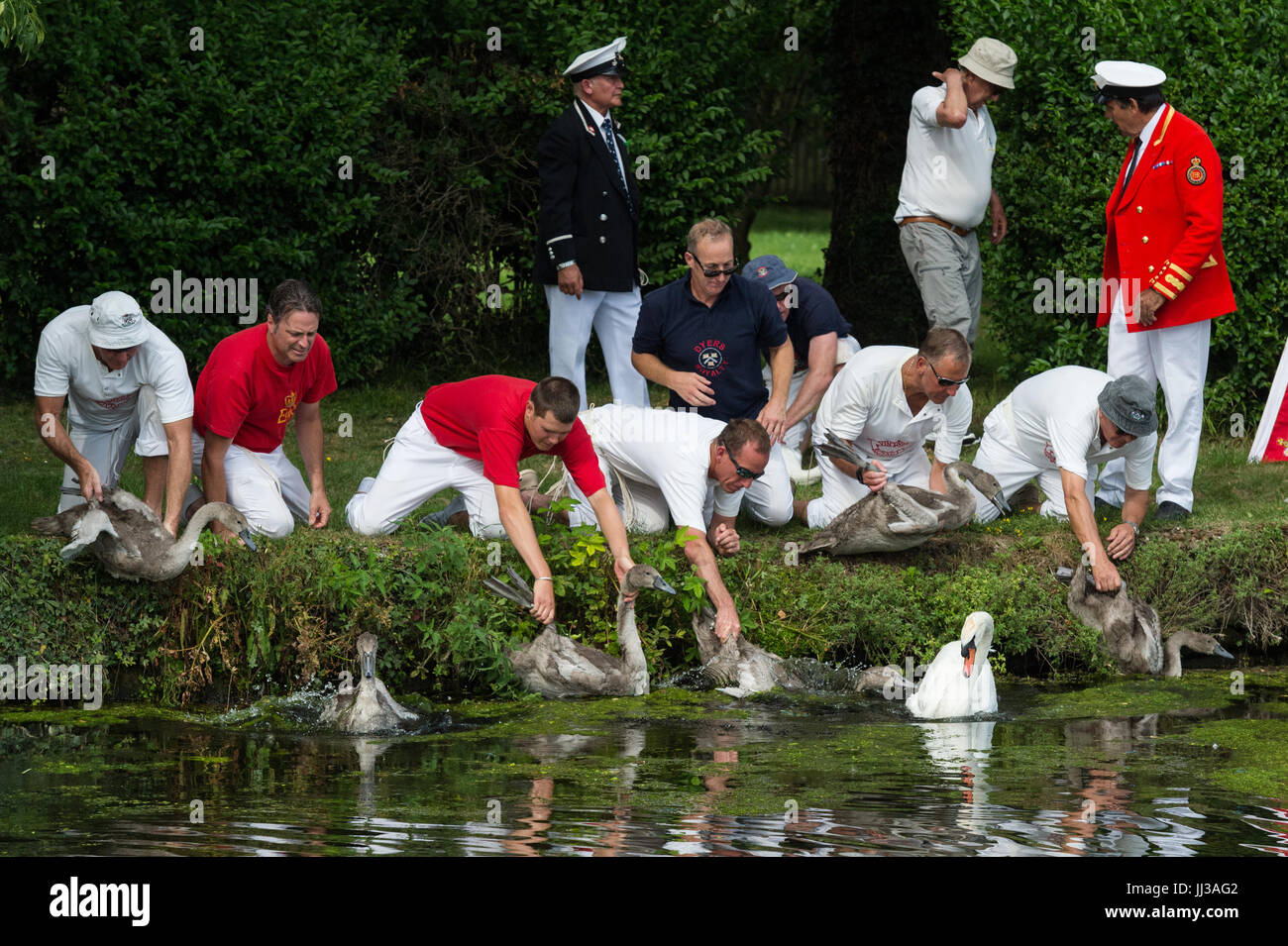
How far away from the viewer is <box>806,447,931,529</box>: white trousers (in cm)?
1011

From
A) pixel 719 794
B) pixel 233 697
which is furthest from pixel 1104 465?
pixel 233 697

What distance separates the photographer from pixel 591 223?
11.1 meters

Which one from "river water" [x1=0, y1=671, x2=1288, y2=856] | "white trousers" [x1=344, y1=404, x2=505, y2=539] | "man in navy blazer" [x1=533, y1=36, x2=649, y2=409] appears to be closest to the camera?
"river water" [x1=0, y1=671, x2=1288, y2=856]

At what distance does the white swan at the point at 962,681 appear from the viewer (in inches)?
337

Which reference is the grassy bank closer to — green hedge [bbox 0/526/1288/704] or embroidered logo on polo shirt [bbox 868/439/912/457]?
green hedge [bbox 0/526/1288/704]

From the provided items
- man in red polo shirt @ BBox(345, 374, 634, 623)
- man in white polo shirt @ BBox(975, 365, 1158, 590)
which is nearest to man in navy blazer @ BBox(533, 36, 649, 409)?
man in red polo shirt @ BBox(345, 374, 634, 623)

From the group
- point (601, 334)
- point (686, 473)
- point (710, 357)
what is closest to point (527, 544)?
point (686, 473)

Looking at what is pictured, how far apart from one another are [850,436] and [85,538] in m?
4.24

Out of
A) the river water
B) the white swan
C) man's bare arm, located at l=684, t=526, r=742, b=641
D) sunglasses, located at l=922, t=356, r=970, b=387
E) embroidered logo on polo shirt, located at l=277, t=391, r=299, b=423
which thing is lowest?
the river water

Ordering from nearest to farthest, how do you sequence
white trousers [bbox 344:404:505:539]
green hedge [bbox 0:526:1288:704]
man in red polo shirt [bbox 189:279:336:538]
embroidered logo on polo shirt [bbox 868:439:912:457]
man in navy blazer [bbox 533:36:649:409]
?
green hedge [bbox 0:526:1288:704], man in red polo shirt [bbox 189:279:336:538], white trousers [bbox 344:404:505:539], embroidered logo on polo shirt [bbox 868:439:912:457], man in navy blazer [bbox 533:36:649:409]

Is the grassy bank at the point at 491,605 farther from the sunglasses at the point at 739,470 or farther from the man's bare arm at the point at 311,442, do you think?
the sunglasses at the point at 739,470

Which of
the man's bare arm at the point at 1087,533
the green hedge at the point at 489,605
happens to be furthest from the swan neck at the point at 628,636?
the man's bare arm at the point at 1087,533

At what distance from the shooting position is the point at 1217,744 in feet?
26.6

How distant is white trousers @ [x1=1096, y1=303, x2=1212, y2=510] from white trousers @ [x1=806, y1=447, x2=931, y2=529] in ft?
4.10
